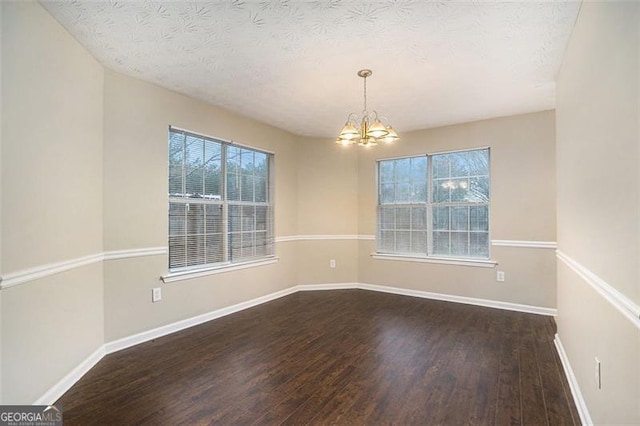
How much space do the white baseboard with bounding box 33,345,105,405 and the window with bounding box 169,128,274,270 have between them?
40.5 inches

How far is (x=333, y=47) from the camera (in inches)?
94.7

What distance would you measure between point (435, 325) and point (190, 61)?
141 inches

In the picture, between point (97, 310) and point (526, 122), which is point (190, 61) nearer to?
point (97, 310)

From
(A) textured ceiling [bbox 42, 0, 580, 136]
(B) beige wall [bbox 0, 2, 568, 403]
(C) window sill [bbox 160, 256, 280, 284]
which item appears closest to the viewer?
(B) beige wall [bbox 0, 2, 568, 403]

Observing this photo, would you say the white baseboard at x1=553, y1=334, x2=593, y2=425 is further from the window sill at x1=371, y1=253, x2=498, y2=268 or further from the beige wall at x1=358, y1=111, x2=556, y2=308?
the window sill at x1=371, y1=253, x2=498, y2=268

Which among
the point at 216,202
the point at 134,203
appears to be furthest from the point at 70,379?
the point at 216,202

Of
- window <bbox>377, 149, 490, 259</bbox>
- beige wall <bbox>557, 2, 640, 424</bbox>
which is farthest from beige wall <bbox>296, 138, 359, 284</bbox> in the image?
beige wall <bbox>557, 2, 640, 424</bbox>

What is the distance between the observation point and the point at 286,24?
6.99 ft

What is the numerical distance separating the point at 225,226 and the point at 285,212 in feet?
3.77

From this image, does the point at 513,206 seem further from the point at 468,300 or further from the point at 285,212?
the point at 285,212

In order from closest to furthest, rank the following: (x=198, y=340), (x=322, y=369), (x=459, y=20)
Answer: (x=459, y=20) → (x=322, y=369) → (x=198, y=340)

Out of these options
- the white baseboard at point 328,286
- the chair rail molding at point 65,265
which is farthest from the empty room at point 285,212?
the white baseboard at point 328,286

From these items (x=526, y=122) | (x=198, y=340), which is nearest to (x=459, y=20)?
(x=526, y=122)

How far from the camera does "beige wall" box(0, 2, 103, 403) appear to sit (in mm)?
1760
